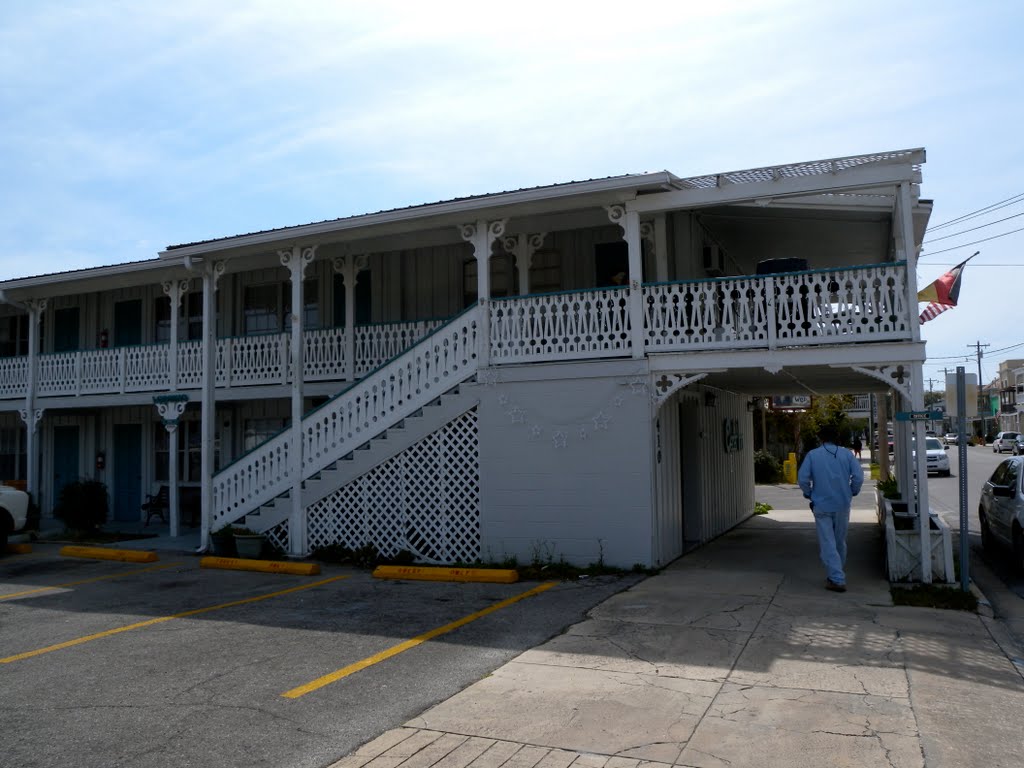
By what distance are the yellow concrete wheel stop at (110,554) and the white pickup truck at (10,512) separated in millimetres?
970

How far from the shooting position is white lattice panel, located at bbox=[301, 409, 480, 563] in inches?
457

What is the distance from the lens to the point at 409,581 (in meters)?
10.7

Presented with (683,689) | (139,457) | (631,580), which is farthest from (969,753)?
(139,457)

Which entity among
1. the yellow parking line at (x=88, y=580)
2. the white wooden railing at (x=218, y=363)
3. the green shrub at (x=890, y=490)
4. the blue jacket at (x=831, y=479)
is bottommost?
the yellow parking line at (x=88, y=580)

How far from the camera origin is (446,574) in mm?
10734

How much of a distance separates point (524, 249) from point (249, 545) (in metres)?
6.30

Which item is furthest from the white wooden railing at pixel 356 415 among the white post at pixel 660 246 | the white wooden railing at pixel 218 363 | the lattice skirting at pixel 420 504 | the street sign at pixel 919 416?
the street sign at pixel 919 416

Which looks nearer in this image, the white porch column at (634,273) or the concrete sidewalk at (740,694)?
the concrete sidewalk at (740,694)

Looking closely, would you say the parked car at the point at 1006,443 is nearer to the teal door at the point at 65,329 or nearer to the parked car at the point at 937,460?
the parked car at the point at 937,460

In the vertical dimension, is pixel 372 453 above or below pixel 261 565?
above

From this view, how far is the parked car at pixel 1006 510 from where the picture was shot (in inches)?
423

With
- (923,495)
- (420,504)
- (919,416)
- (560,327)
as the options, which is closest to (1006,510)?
(923,495)

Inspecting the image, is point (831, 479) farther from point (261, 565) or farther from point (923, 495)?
point (261, 565)

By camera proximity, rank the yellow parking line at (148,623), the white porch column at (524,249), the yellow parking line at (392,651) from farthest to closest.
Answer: the white porch column at (524,249)
the yellow parking line at (148,623)
the yellow parking line at (392,651)
